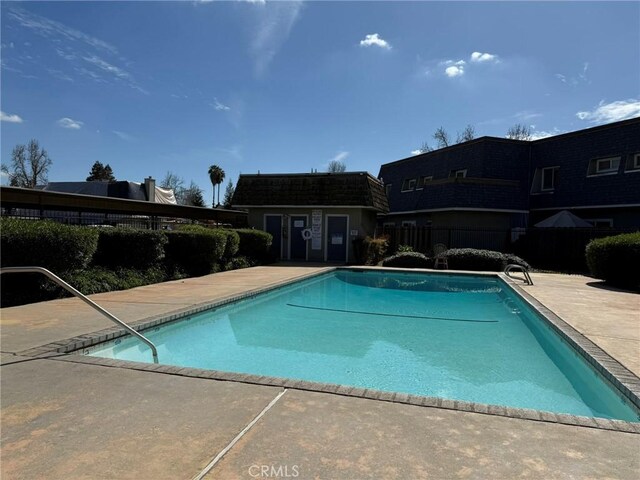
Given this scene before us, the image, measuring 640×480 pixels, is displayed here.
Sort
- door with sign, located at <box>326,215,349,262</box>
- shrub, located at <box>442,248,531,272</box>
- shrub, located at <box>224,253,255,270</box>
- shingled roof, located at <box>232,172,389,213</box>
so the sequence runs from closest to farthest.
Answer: shrub, located at <box>224,253,255,270</box> < shrub, located at <box>442,248,531,272</box> < shingled roof, located at <box>232,172,389,213</box> < door with sign, located at <box>326,215,349,262</box>

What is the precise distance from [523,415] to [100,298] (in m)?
8.15

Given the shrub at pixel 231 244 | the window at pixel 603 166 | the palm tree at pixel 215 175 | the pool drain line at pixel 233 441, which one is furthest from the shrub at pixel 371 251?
the palm tree at pixel 215 175

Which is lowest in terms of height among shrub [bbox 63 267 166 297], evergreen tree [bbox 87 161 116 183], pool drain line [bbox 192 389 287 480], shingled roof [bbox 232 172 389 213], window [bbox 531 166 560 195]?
pool drain line [bbox 192 389 287 480]

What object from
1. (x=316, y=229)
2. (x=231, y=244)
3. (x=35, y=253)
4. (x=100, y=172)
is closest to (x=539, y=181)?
(x=316, y=229)

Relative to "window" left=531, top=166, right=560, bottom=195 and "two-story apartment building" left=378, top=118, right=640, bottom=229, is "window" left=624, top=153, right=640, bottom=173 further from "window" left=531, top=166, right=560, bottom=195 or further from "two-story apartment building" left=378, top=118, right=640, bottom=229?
"window" left=531, top=166, right=560, bottom=195

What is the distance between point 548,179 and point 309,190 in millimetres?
13150

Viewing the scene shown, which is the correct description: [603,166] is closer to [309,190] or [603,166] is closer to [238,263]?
[309,190]

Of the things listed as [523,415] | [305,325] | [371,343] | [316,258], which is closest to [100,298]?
[305,325]

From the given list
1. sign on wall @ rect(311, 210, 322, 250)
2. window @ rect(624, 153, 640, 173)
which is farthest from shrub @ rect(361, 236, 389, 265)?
window @ rect(624, 153, 640, 173)

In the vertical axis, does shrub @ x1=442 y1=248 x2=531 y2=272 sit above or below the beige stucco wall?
below

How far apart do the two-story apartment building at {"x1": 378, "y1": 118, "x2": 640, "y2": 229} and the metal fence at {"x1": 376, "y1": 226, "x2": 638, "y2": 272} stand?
3.22ft

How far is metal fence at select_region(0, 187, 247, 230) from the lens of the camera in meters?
11.2

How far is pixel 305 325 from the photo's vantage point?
26.8ft

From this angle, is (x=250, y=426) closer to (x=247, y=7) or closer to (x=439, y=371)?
(x=439, y=371)
